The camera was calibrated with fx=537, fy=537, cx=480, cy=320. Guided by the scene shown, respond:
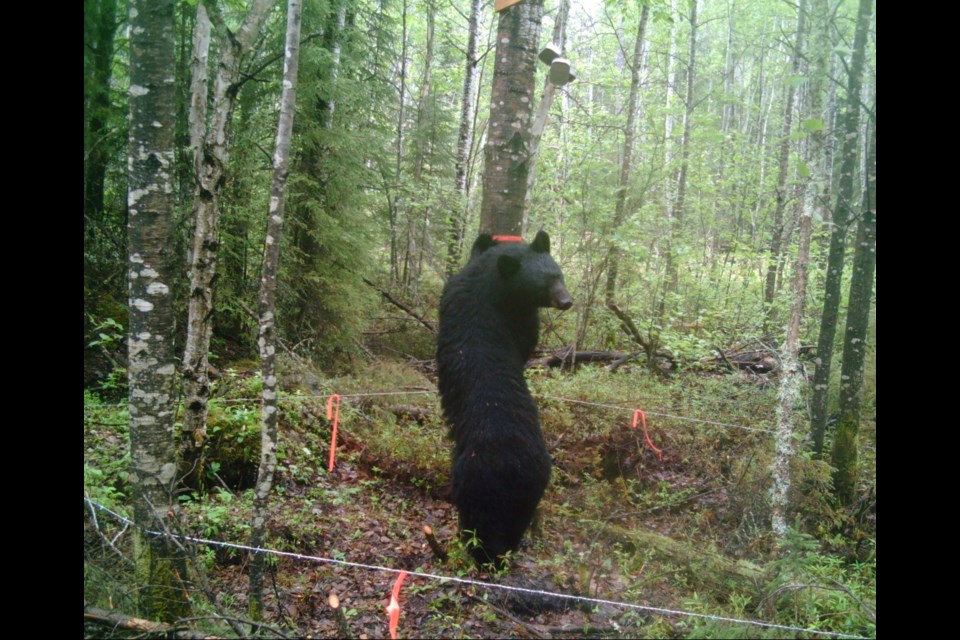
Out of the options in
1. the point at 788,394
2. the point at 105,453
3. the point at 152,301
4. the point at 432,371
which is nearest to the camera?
the point at 152,301

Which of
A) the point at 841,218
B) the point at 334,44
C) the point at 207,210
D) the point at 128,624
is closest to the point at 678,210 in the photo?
the point at 841,218

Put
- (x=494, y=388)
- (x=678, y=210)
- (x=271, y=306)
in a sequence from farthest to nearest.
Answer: (x=678, y=210) < (x=494, y=388) < (x=271, y=306)

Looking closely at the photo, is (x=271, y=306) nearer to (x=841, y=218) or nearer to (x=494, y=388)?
(x=494, y=388)

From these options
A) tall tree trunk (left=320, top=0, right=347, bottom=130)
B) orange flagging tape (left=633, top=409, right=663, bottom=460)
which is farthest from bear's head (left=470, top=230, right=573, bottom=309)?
tall tree trunk (left=320, top=0, right=347, bottom=130)

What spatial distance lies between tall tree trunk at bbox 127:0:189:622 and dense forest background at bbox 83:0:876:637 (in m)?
0.06

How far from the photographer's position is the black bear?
4.18 meters

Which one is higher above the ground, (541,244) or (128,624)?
(541,244)

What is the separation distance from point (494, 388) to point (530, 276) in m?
0.95

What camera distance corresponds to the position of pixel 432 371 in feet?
31.0

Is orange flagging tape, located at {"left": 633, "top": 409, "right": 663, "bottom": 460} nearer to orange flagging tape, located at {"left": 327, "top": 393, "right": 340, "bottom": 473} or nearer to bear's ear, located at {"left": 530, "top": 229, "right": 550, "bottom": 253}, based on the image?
bear's ear, located at {"left": 530, "top": 229, "right": 550, "bottom": 253}
